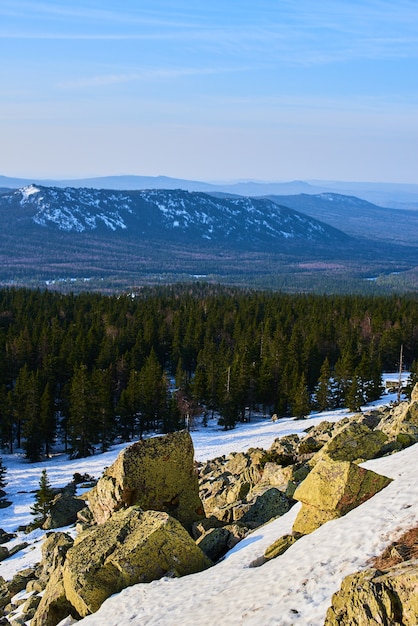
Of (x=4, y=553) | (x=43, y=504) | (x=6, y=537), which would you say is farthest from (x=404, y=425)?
(x=6, y=537)

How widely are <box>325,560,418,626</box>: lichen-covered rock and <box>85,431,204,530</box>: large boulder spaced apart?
12345 millimetres

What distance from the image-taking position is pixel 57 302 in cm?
11875

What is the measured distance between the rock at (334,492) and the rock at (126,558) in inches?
147

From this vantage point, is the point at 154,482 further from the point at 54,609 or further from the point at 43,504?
the point at 43,504

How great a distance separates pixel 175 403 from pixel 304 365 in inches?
878

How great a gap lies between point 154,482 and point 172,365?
248ft

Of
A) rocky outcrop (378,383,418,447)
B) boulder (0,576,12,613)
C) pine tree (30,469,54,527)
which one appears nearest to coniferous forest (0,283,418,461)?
pine tree (30,469,54,527)

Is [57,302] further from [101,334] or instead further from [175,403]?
[175,403]

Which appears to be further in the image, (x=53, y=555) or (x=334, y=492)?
(x=53, y=555)

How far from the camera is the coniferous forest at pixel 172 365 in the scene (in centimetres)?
6788

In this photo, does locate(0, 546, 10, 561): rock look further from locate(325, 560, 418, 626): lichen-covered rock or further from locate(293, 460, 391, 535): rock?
locate(325, 560, 418, 626): lichen-covered rock

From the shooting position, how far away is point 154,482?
23.6 meters

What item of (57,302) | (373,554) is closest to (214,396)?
(57,302)

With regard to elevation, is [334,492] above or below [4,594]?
above
